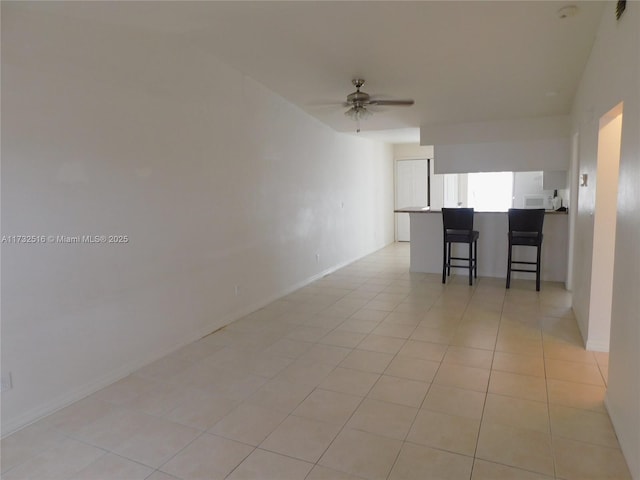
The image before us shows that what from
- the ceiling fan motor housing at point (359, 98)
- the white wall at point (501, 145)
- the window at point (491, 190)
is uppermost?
the ceiling fan motor housing at point (359, 98)

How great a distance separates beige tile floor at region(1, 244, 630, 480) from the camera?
1.89 m

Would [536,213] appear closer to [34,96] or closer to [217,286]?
[217,286]

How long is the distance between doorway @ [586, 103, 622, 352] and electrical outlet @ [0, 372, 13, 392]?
3737 mm

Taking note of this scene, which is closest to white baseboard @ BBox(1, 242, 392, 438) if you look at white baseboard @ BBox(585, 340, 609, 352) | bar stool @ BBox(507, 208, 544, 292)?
white baseboard @ BBox(585, 340, 609, 352)

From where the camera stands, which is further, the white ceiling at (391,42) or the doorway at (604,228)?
the doorway at (604,228)

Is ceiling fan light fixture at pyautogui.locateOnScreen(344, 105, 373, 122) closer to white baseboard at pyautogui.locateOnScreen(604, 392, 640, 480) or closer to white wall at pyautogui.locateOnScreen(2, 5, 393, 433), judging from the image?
white wall at pyautogui.locateOnScreen(2, 5, 393, 433)

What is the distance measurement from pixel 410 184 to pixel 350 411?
743cm

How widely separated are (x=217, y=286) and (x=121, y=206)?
1.26 meters

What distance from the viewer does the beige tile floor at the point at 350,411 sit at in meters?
1.89

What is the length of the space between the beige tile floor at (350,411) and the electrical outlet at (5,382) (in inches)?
10.3

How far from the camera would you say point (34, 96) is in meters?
2.26

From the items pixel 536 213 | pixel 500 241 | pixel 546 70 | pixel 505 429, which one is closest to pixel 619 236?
pixel 505 429

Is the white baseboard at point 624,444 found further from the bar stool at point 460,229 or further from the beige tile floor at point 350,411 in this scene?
the bar stool at point 460,229

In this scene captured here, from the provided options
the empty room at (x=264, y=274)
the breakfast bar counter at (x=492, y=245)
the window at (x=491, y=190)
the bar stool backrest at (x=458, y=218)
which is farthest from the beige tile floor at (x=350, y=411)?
the window at (x=491, y=190)
